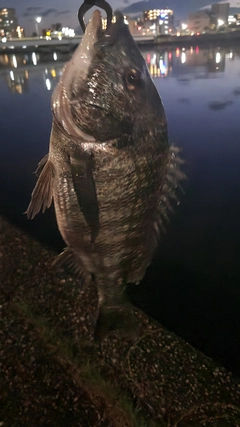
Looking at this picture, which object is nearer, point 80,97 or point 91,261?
point 80,97

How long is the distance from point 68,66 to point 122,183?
2.05 ft

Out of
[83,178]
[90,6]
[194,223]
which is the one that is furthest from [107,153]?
[194,223]

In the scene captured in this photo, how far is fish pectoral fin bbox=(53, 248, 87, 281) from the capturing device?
78.3 inches

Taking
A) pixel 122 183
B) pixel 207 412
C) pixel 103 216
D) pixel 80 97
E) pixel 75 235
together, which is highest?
pixel 80 97

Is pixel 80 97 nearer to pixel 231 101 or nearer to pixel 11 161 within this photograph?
pixel 11 161

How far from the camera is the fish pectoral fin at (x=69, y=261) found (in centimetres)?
199

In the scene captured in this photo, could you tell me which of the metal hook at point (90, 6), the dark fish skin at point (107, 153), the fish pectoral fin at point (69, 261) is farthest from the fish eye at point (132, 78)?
the fish pectoral fin at point (69, 261)

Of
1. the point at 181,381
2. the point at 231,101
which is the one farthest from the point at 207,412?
the point at 231,101

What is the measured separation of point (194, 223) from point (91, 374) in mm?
5776

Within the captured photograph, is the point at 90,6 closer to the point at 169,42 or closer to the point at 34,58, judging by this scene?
the point at 34,58

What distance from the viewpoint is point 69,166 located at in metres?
1.64

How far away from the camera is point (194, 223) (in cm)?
787

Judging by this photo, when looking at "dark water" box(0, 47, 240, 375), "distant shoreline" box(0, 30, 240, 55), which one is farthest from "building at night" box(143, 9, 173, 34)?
"dark water" box(0, 47, 240, 375)

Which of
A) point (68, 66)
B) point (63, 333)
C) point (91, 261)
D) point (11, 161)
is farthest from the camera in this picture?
point (11, 161)
